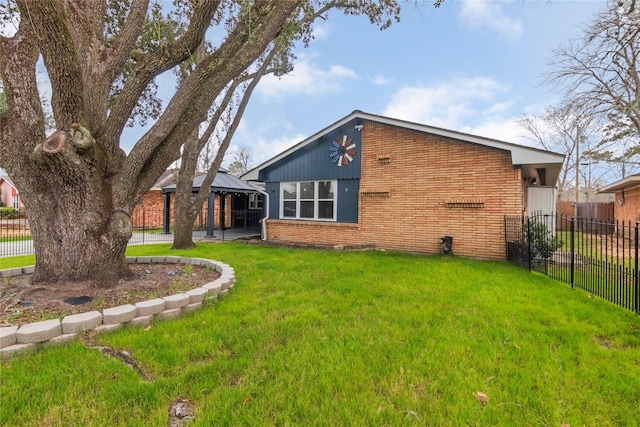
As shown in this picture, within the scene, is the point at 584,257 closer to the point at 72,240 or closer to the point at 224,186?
the point at 72,240

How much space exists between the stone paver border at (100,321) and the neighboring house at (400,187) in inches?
253

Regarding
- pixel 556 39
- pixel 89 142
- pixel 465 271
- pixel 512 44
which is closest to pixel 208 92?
pixel 89 142

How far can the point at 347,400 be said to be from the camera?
2.06 meters

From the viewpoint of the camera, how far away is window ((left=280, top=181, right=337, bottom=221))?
35.2 feet

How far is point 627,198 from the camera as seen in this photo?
1617cm

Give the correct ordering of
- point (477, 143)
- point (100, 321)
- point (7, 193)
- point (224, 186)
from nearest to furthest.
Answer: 1. point (100, 321)
2. point (477, 143)
3. point (224, 186)
4. point (7, 193)

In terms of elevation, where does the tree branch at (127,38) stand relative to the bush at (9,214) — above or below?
above

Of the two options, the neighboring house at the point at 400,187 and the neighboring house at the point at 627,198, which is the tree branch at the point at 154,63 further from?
the neighboring house at the point at 627,198

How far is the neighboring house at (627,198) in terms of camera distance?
46.1 ft

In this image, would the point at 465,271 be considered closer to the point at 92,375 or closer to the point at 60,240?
the point at 92,375

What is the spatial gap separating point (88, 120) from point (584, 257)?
26.5 feet

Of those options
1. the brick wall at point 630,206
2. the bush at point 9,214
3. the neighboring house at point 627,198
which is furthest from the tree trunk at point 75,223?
the bush at point 9,214

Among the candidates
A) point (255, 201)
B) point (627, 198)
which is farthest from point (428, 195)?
point (627, 198)

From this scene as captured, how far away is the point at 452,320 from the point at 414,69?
10.2 m
